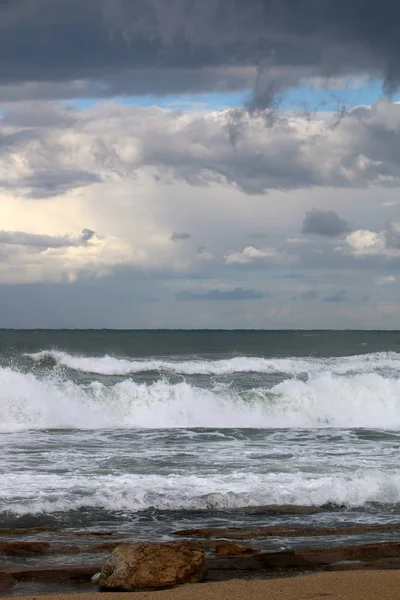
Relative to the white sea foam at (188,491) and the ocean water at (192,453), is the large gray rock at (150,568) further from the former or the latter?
the white sea foam at (188,491)

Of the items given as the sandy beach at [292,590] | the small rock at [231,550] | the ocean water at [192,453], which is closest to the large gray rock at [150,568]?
the sandy beach at [292,590]

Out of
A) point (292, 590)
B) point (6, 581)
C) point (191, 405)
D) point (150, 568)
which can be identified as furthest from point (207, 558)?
point (191, 405)

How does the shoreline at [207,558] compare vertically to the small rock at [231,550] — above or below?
below

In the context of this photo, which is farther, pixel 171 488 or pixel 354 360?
pixel 354 360

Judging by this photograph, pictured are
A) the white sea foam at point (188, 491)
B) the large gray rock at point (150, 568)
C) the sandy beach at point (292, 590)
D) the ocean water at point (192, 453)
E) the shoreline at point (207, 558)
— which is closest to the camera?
the sandy beach at point (292, 590)

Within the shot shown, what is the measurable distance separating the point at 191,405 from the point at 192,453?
29.6ft

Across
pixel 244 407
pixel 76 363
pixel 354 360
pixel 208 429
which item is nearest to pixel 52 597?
pixel 208 429

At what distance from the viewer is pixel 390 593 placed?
23.2 feet

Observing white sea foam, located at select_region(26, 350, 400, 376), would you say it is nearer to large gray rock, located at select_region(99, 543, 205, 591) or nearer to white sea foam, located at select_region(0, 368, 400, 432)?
white sea foam, located at select_region(0, 368, 400, 432)

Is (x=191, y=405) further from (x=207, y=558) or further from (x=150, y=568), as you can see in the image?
(x=150, y=568)

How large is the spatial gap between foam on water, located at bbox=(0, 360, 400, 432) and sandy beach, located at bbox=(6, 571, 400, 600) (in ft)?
48.8

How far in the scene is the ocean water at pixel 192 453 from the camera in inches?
447

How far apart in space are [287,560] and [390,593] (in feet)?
5.32

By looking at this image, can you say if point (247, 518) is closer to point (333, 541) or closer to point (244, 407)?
point (333, 541)
